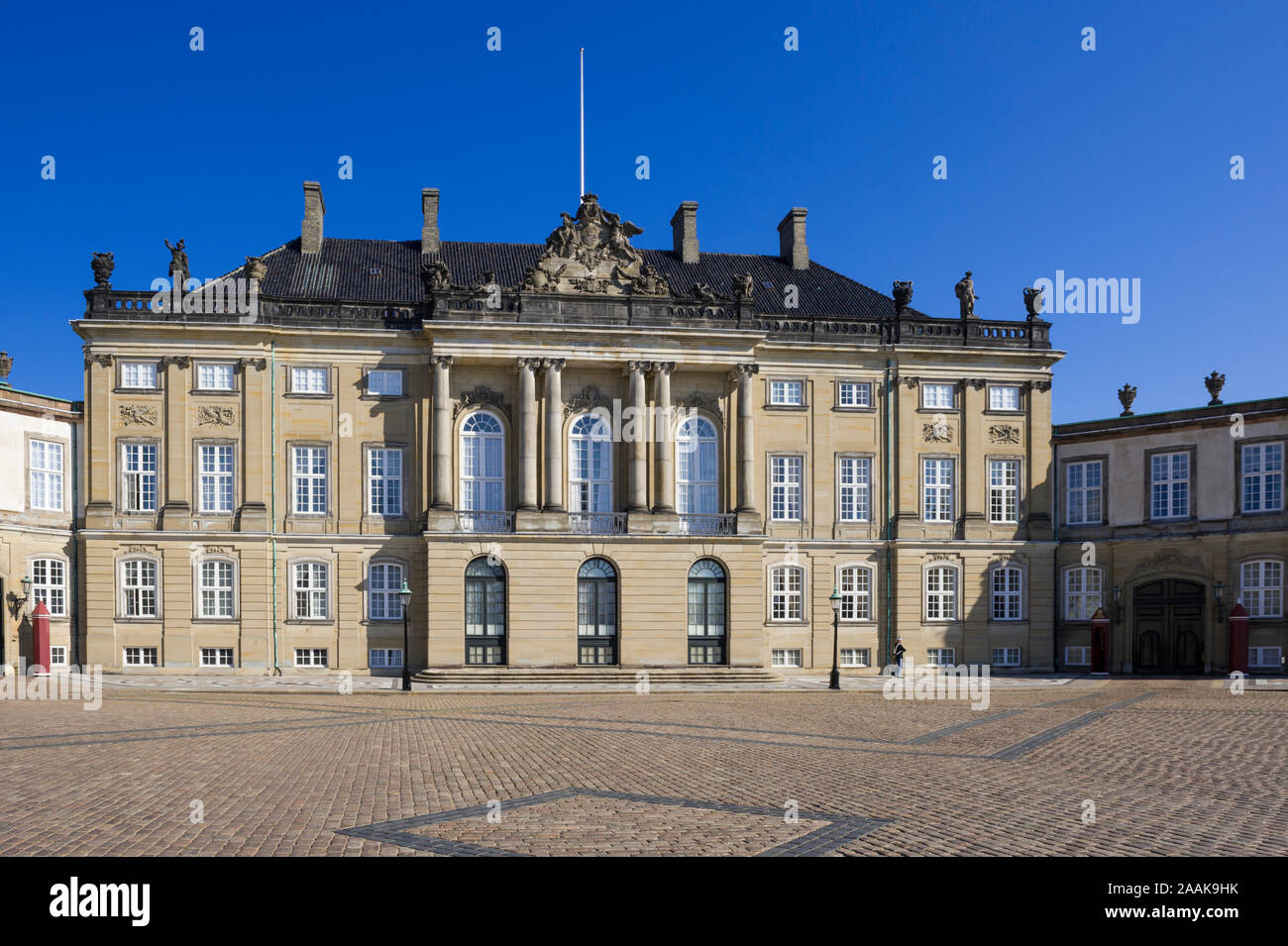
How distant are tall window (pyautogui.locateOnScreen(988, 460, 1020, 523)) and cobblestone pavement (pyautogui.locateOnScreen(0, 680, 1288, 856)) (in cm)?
1669

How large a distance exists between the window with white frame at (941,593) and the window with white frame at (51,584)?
36156 mm

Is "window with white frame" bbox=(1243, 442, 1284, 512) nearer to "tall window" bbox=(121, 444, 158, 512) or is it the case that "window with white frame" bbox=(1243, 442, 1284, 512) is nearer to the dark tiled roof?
the dark tiled roof

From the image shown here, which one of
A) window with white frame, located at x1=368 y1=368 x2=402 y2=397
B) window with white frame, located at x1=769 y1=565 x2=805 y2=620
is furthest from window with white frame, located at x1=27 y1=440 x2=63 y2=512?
window with white frame, located at x1=769 y1=565 x2=805 y2=620

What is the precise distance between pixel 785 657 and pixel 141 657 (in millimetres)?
26567

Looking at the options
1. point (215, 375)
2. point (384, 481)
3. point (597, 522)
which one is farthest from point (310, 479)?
point (597, 522)

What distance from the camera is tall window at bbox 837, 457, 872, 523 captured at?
4194 cm

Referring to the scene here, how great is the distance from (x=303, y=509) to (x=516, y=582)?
9.66 m

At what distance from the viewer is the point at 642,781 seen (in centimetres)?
1498

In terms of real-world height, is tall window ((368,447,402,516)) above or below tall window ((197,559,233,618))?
above

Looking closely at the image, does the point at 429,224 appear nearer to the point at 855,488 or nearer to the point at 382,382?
the point at 382,382

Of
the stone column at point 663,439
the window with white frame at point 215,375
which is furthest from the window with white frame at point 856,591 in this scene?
the window with white frame at point 215,375

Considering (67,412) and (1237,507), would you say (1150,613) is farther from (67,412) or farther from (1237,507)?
(67,412)

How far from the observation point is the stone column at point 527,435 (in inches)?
1505
